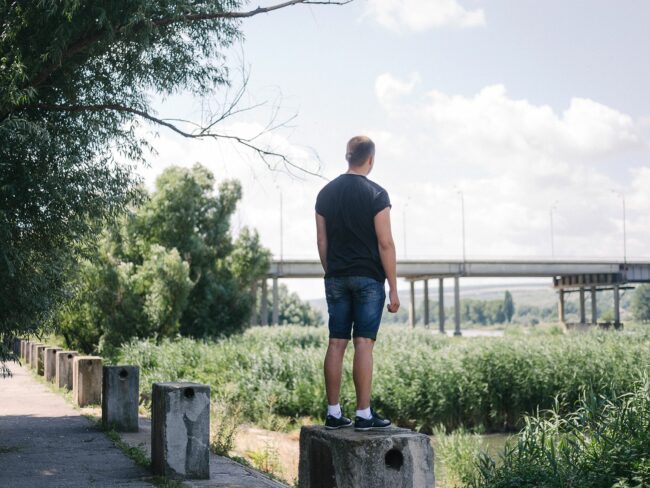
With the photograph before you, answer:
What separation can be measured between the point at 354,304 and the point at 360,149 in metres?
1.12

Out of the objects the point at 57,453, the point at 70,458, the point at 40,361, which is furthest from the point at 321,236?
the point at 40,361

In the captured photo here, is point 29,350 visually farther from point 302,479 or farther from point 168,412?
point 302,479

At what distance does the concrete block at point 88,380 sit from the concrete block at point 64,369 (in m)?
3.03

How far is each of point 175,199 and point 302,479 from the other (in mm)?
22734

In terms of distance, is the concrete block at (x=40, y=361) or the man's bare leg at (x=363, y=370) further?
the concrete block at (x=40, y=361)

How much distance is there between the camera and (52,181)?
8.86 m

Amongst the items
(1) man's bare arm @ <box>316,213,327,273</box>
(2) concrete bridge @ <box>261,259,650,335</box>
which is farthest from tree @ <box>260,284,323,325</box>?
Answer: (1) man's bare arm @ <box>316,213,327,273</box>

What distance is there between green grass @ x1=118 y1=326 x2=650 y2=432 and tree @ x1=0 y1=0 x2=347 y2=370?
7863mm

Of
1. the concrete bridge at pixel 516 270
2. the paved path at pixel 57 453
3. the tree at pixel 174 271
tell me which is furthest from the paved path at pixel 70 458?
the concrete bridge at pixel 516 270

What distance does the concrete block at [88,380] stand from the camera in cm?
1468

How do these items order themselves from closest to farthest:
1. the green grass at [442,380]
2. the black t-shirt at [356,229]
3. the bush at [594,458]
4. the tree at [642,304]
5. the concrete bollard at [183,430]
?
the black t-shirt at [356,229]
the bush at [594,458]
the concrete bollard at [183,430]
the green grass at [442,380]
the tree at [642,304]

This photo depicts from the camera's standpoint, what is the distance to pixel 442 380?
18859 millimetres

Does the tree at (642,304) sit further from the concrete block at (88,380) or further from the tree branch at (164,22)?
the tree branch at (164,22)

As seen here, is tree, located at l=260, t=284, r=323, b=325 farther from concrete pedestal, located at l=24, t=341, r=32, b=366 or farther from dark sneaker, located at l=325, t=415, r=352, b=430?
dark sneaker, located at l=325, t=415, r=352, b=430
